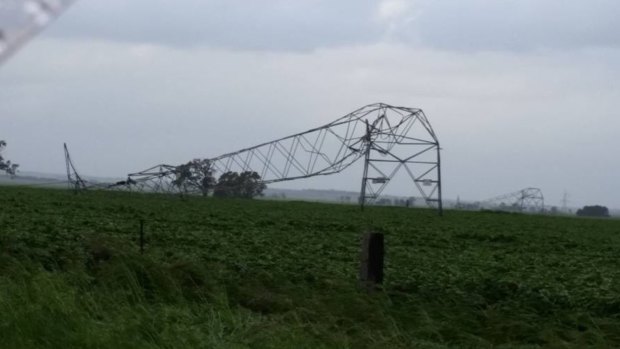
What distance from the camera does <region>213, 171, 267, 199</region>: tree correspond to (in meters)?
60.2

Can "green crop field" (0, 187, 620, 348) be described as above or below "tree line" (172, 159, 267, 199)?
below

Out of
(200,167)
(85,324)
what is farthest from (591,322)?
(200,167)

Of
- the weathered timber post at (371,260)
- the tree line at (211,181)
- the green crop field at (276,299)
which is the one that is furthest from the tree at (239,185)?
the weathered timber post at (371,260)

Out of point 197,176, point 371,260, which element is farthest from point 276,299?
point 197,176

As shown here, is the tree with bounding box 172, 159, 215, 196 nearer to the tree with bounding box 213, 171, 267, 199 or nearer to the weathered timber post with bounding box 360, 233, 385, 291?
the tree with bounding box 213, 171, 267, 199

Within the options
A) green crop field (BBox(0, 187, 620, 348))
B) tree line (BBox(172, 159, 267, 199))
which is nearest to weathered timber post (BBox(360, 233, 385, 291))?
green crop field (BBox(0, 187, 620, 348))

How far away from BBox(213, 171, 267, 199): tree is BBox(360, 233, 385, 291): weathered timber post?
48.2m

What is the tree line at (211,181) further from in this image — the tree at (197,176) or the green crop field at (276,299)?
the green crop field at (276,299)

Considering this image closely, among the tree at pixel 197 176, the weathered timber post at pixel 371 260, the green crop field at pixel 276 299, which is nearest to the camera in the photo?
the green crop field at pixel 276 299

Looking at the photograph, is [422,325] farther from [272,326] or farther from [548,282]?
[548,282]

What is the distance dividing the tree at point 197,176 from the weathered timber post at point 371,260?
47.9 meters

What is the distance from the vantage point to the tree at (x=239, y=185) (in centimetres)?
6016

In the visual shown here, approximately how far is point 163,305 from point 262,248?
631 cm

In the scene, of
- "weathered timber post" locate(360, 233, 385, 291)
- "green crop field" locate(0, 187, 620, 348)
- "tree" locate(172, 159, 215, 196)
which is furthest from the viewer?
"tree" locate(172, 159, 215, 196)
